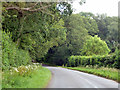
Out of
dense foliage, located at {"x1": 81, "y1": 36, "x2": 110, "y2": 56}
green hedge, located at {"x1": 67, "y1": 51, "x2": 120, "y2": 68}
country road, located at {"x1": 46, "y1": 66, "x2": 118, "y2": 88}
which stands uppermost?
dense foliage, located at {"x1": 81, "y1": 36, "x2": 110, "y2": 56}

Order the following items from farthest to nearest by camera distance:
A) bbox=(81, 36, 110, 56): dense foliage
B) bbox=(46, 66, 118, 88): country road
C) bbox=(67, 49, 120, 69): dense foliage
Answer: bbox=(81, 36, 110, 56): dense foliage < bbox=(67, 49, 120, 69): dense foliage < bbox=(46, 66, 118, 88): country road

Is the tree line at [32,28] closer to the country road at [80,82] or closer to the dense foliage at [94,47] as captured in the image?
the dense foliage at [94,47]

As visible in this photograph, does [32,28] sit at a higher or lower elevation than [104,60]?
higher

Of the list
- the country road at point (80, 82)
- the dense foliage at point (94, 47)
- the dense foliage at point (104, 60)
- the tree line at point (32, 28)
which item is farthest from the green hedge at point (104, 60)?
the dense foliage at point (94, 47)

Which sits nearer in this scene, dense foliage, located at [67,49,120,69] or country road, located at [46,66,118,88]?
country road, located at [46,66,118,88]

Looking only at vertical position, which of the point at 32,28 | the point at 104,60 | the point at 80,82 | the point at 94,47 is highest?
the point at 32,28

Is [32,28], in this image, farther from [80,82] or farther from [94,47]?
[94,47]

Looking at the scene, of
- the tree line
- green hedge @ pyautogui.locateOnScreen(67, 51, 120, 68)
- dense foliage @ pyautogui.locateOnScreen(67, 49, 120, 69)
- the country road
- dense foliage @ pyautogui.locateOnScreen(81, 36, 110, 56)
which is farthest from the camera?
dense foliage @ pyautogui.locateOnScreen(81, 36, 110, 56)

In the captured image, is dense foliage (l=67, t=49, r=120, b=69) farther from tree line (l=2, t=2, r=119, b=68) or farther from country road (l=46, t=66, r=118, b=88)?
country road (l=46, t=66, r=118, b=88)

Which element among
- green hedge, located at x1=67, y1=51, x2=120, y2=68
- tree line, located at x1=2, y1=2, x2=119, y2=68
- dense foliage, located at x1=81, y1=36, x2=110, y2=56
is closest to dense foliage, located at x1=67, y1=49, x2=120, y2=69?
green hedge, located at x1=67, y1=51, x2=120, y2=68

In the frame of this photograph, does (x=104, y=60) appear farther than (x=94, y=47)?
No

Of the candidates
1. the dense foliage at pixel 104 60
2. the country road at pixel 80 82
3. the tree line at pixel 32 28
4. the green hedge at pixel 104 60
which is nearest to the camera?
the country road at pixel 80 82

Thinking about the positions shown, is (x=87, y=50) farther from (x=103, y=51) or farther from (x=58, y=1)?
(x=58, y=1)

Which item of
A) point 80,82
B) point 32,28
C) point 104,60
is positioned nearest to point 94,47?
point 104,60
